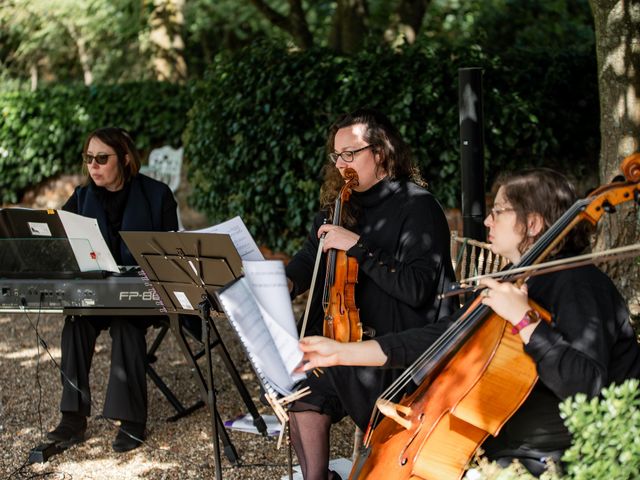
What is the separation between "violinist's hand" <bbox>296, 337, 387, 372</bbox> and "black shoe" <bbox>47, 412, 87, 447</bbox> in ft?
7.27

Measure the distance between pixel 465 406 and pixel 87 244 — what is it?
221 centimetres

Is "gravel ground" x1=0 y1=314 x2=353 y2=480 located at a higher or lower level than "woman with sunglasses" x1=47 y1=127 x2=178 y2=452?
lower

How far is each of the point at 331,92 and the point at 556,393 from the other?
17.3 ft

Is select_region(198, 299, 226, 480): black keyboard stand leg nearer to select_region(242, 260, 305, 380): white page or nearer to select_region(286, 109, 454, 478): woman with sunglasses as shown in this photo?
select_region(286, 109, 454, 478): woman with sunglasses

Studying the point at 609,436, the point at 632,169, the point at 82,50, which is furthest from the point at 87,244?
the point at 82,50

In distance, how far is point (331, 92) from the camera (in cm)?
736

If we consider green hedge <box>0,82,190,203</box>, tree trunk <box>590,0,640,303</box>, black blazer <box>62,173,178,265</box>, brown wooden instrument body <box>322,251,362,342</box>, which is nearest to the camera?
brown wooden instrument body <box>322,251,362,342</box>

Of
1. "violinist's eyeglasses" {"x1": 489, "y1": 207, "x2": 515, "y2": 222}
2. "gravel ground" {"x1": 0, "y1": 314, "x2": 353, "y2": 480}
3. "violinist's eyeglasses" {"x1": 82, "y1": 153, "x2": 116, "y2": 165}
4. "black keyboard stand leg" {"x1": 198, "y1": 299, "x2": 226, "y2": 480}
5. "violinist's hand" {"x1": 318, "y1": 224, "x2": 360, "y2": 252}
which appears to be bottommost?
"gravel ground" {"x1": 0, "y1": 314, "x2": 353, "y2": 480}

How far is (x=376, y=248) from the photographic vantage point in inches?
135

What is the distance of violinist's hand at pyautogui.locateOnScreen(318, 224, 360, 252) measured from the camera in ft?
10.8

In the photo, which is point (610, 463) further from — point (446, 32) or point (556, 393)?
point (446, 32)

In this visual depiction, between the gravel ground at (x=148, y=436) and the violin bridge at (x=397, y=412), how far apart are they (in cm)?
143

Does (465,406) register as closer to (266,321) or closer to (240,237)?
(266,321)

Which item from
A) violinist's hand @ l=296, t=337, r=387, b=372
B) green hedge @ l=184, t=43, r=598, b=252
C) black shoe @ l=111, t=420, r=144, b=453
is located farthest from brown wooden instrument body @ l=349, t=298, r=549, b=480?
green hedge @ l=184, t=43, r=598, b=252
